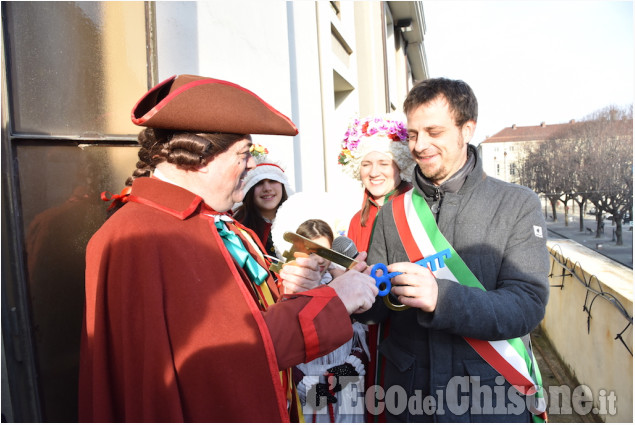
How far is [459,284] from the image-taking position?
5.42 ft

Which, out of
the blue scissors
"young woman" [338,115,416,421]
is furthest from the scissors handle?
"young woman" [338,115,416,421]

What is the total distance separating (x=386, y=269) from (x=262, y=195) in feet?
6.75

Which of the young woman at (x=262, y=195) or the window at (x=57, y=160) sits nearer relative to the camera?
the window at (x=57, y=160)

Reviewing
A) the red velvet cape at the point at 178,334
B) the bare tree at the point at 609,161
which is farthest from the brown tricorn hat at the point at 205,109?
the bare tree at the point at 609,161

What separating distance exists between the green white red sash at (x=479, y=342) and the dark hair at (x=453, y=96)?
452mm

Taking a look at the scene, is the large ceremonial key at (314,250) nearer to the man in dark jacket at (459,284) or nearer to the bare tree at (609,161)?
the man in dark jacket at (459,284)

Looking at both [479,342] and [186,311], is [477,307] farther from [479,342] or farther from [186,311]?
[186,311]

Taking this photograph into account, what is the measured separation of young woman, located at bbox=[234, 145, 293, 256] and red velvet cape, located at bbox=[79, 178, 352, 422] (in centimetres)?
205

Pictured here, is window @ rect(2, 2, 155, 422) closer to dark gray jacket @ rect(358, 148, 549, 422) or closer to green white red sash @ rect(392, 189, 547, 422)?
dark gray jacket @ rect(358, 148, 549, 422)

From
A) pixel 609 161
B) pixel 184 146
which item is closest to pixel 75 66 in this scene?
pixel 184 146

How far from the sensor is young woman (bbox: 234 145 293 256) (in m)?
3.56

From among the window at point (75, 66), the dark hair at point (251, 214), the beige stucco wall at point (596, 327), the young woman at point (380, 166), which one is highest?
the window at point (75, 66)

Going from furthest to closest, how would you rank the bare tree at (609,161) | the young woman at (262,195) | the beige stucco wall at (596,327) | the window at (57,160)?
the bare tree at (609,161)
the beige stucco wall at (596,327)
the young woman at (262,195)
the window at (57,160)

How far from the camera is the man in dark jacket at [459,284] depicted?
64.5 inches
